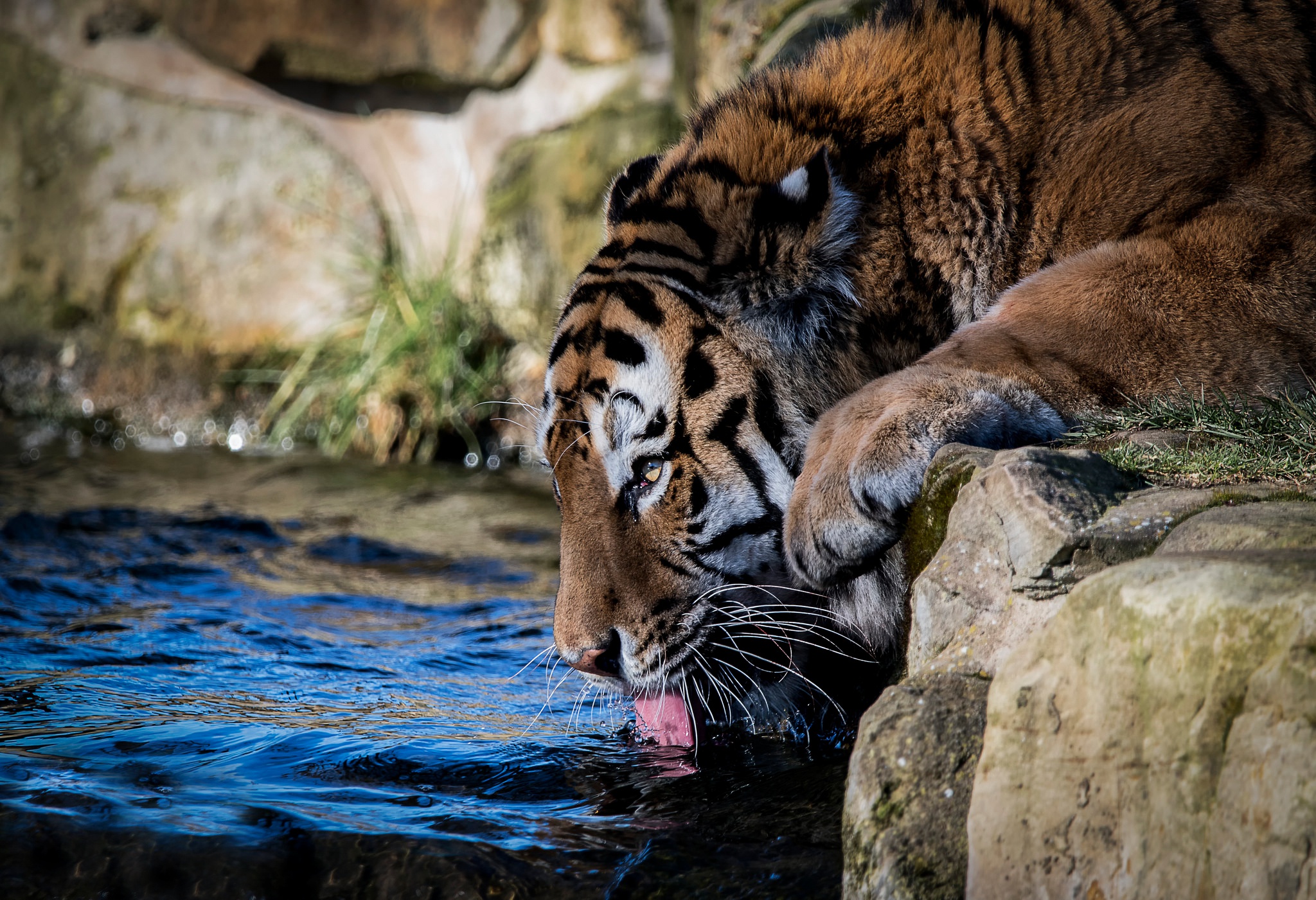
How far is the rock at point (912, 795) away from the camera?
1824 mm

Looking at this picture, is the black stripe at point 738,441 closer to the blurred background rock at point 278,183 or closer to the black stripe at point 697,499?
the black stripe at point 697,499

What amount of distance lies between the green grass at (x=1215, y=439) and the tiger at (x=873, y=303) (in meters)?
0.05

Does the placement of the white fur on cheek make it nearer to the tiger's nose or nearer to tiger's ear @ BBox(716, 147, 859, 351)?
tiger's ear @ BBox(716, 147, 859, 351)

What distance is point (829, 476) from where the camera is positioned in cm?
229

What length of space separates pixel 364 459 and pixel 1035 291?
4.70 metres

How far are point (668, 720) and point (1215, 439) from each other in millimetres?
1270

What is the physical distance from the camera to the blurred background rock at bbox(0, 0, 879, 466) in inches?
286

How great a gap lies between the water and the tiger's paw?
0.50m

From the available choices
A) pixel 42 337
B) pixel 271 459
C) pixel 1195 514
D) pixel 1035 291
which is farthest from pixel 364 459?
pixel 1195 514

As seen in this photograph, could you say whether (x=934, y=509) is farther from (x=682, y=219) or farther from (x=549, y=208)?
(x=549, y=208)

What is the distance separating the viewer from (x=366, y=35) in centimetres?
763

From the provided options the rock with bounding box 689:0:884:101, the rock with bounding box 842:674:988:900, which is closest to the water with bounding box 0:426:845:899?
the rock with bounding box 842:674:988:900

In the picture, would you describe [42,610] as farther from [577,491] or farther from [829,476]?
[829,476]

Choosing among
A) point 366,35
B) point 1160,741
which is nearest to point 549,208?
point 366,35
